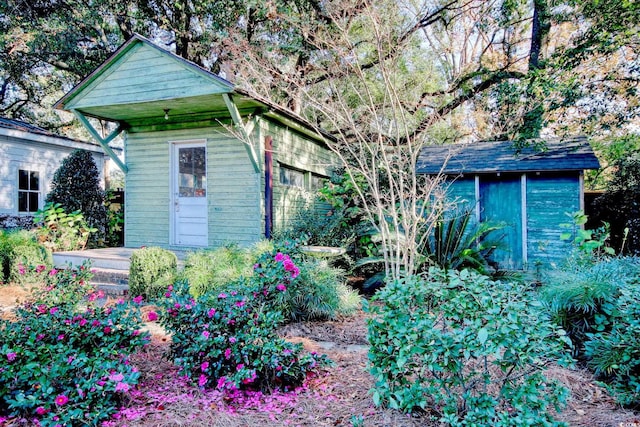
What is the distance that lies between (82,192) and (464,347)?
9.77 m

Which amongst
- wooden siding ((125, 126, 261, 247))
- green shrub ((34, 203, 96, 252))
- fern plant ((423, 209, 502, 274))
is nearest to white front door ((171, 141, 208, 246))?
wooden siding ((125, 126, 261, 247))

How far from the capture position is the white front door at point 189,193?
7887mm

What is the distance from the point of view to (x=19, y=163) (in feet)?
34.7

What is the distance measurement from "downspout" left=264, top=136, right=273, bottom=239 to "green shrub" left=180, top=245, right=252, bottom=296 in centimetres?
128

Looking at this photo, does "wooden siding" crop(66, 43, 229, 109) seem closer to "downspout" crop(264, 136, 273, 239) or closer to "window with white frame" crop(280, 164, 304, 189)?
"downspout" crop(264, 136, 273, 239)

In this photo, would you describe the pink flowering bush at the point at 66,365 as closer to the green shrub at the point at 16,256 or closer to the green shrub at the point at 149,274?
the green shrub at the point at 149,274

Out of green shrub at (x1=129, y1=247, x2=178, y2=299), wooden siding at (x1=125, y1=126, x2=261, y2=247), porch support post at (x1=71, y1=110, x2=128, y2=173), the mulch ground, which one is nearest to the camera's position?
the mulch ground

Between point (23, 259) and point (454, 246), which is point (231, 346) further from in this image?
point (23, 259)

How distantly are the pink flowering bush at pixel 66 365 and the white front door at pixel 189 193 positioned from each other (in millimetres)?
4761

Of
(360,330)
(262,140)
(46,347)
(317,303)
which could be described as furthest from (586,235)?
(46,347)

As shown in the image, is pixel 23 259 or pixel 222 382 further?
pixel 23 259

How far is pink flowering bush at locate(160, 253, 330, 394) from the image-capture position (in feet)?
8.40

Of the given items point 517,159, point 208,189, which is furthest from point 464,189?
point 208,189

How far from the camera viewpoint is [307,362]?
8.98 ft
